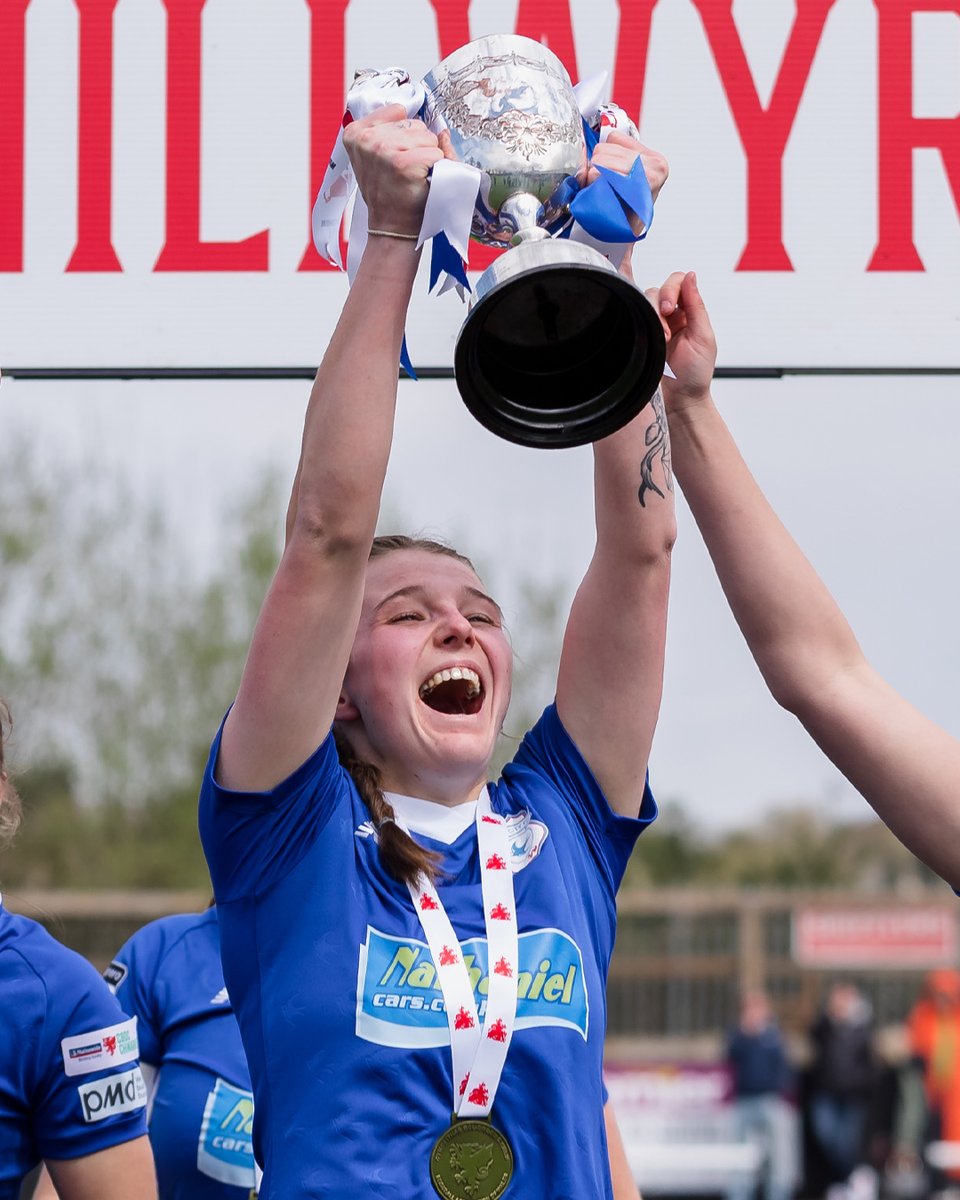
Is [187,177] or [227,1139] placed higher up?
[187,177]

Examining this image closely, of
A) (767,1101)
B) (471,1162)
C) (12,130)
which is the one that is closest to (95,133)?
(12,130)

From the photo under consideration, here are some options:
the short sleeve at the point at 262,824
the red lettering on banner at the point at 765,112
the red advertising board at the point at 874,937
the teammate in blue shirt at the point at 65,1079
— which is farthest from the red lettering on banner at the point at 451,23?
the red advertising board at the point at 874,937

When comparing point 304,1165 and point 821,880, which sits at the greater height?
point 304,1165

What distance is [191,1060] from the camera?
135 inches

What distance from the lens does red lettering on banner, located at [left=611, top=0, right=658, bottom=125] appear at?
310 cm

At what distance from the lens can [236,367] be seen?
3113mm

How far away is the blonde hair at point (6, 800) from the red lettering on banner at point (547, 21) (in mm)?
1485

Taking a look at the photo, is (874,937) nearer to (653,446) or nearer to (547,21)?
(547,21)

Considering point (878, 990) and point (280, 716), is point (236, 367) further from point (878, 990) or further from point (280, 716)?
point (878, 990)

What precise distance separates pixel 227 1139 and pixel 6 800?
2.63 ft

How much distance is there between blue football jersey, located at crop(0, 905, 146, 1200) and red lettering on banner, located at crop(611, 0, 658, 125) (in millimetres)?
1710

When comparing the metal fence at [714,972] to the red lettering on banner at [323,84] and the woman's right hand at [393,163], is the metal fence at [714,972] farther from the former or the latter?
the woman's right hand at [393,163]

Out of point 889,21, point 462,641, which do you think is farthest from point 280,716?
point 889,21

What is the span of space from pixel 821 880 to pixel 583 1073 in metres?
33.8
